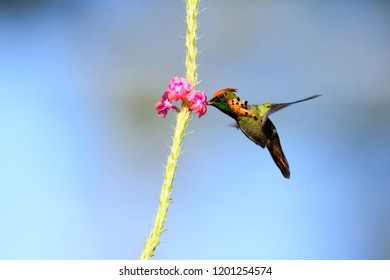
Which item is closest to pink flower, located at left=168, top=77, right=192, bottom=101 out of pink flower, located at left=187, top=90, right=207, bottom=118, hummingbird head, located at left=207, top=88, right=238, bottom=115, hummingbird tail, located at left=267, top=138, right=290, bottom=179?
pink flower, located at left=187, top=90, right=207, bottom=118

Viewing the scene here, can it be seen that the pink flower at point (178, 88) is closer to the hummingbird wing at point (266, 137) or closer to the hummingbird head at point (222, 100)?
the hummingbird head at point (222, 100)

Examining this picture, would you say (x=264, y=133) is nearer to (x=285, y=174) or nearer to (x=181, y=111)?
(x=285, y=174)

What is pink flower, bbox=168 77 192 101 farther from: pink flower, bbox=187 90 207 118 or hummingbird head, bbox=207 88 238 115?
hummingbird head, bbox=207 88 238 115

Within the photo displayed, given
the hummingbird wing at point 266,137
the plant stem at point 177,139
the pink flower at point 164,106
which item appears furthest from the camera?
the hummingbird wing at point 266,137

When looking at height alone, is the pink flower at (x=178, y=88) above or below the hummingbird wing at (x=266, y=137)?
above

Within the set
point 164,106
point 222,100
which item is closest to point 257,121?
point 222,100

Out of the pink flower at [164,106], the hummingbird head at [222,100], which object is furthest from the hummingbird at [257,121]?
the pink flower at [164,106]
